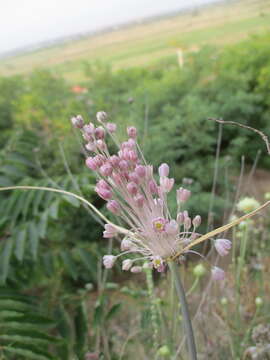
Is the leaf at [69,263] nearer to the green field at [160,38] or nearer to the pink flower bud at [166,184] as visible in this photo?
the pink flower bud at [166,184]

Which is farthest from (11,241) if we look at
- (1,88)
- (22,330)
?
(1,88)

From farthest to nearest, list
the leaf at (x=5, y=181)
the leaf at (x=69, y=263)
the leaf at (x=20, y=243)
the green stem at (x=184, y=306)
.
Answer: the leaf at (x=5, y=181), the leaf at (x=69, y=263), the leaf at (x=20, y=243), the green stem at (x=184, y=306)

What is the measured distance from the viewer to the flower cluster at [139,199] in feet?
1.22

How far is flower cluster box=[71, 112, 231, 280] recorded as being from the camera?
373mm

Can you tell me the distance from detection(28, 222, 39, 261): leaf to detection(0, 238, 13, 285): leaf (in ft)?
0.17

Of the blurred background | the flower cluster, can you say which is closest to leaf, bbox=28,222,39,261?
the blurred background

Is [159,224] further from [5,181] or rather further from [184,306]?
[5,181]

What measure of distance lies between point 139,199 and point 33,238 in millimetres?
642

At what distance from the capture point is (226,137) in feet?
8.08

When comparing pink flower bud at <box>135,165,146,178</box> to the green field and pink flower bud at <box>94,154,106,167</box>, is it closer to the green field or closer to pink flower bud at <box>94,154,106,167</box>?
pink flower bud at <box>94,154,106,167</box>

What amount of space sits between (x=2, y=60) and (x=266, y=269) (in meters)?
6.39

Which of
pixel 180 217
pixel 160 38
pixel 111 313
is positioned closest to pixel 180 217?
pixel 180 217

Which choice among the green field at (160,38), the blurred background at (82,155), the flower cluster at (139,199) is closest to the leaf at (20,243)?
the blurred background at (82,155)

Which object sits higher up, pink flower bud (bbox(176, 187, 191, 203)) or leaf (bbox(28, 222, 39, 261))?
leaf (bbox(28, 222, 39, 261))
